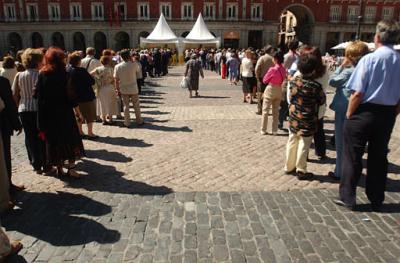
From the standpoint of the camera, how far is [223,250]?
3812 mm

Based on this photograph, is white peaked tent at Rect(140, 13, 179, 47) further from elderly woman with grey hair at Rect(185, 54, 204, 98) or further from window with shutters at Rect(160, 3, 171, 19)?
window with shutters at Rect(160, 3, 171, 19)

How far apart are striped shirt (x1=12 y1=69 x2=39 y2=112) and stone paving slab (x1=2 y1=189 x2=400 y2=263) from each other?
1.44 m

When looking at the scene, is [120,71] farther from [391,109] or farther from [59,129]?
[391,109]

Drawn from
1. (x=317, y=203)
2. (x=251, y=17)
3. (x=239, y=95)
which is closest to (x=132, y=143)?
(x=317, y=203)

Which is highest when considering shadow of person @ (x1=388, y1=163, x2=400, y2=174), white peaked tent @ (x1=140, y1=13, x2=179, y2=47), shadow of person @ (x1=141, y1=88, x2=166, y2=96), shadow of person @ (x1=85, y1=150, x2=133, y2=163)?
white peaked tent @ (x1=140, y1=13, x2=179, y2=47)

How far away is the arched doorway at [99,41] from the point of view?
52156mm

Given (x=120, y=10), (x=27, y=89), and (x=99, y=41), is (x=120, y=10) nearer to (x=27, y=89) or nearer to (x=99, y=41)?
(x=99, y=41)

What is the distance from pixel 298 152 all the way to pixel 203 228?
7.14ft

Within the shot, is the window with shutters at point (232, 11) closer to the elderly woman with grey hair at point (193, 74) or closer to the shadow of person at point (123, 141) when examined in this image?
the elderly woman with grey hair at point (193, 74)

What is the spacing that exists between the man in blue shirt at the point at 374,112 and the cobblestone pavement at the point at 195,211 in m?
0.35

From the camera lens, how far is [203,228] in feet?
14.0

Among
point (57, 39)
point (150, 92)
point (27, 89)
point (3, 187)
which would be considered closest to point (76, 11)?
point (57, 39)

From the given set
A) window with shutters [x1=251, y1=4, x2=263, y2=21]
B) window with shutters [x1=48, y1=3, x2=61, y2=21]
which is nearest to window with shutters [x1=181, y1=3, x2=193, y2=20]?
window with shutters [x1=251, y1=4, x2=263, y2=21]

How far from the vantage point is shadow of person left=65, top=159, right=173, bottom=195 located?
5359 millimetres
